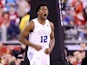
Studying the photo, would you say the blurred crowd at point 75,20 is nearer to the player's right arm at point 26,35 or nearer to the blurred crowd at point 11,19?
the blurred crowd at point 11,19

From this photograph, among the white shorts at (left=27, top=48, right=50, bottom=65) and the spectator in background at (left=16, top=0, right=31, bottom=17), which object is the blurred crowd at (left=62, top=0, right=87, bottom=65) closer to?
the spectator in background at (left=16, top=0, right=31, bottom=17)

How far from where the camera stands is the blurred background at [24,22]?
14209mm

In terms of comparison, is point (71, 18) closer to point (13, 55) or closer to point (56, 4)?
point (13, 55)

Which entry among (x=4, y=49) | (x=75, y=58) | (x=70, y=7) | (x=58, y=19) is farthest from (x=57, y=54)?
(x=70, y=7)

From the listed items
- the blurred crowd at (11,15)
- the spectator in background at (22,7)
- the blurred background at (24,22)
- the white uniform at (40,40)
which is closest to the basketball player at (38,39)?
the white uniform at (40,40)

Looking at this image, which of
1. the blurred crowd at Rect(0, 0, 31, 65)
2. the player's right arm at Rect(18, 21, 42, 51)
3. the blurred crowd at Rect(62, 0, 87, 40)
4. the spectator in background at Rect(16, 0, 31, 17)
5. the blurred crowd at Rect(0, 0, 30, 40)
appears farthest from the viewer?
the spectator in background at Rect(16, 0, 31, 17)

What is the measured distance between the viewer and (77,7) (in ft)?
52.4

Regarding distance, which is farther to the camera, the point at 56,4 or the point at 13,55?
the point at 13,55

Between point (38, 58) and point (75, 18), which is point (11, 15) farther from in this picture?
point (38, 58)

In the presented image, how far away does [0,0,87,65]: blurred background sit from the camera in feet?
46.6

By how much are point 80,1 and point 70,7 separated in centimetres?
55

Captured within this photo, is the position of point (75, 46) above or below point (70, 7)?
below

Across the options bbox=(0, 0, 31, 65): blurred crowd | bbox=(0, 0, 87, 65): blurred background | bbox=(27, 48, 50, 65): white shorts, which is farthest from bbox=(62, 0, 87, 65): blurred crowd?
bbox=(27, 48, 50, 65): white shorts

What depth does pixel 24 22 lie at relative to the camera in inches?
544
